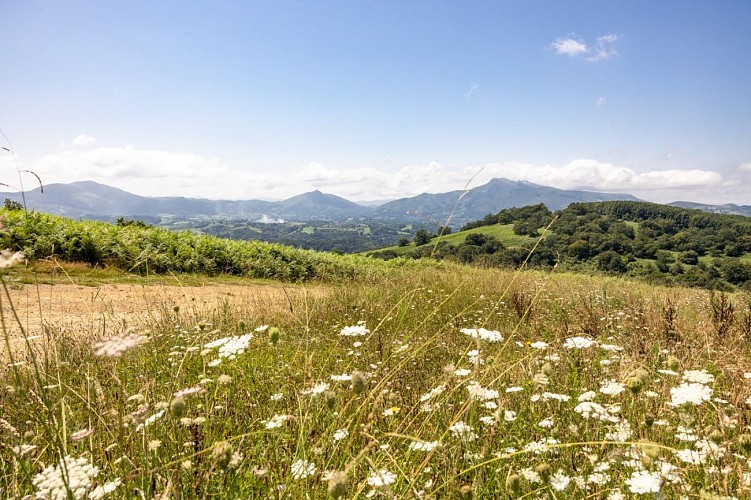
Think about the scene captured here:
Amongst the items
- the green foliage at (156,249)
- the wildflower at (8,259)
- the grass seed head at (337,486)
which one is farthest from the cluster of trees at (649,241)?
the wildflower at (8,259)

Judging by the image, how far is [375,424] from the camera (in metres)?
2.70

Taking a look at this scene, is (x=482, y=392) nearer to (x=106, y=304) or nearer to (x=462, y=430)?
(x=462, y=430)

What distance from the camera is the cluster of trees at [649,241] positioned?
53.1 metres

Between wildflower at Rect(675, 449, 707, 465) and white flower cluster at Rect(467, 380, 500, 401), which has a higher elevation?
white flower cluster at Rect(467, 380, 500, 401)

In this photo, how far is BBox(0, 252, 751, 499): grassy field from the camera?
159cm

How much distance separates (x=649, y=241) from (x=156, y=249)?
282ft

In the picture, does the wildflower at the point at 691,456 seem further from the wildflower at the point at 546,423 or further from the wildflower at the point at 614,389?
the wildflower at the point at 546,423

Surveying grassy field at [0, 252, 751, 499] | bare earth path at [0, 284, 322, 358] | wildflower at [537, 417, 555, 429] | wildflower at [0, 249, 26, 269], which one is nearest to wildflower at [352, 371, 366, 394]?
grassy field at [0, 252, 751, 499]

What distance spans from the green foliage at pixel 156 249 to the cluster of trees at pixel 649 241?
2224 centimetres

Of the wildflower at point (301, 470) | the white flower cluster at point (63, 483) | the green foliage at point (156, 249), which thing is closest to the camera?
the white flower cluster at point (63, 483)

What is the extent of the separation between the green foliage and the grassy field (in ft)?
25.7

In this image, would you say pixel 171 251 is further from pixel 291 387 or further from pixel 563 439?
pixel 563 439

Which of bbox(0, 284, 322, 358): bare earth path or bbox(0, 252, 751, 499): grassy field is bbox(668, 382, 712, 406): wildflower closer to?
bbox(0, 252, 751, 499): grassy field

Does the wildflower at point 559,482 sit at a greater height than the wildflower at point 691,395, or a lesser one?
lesser
